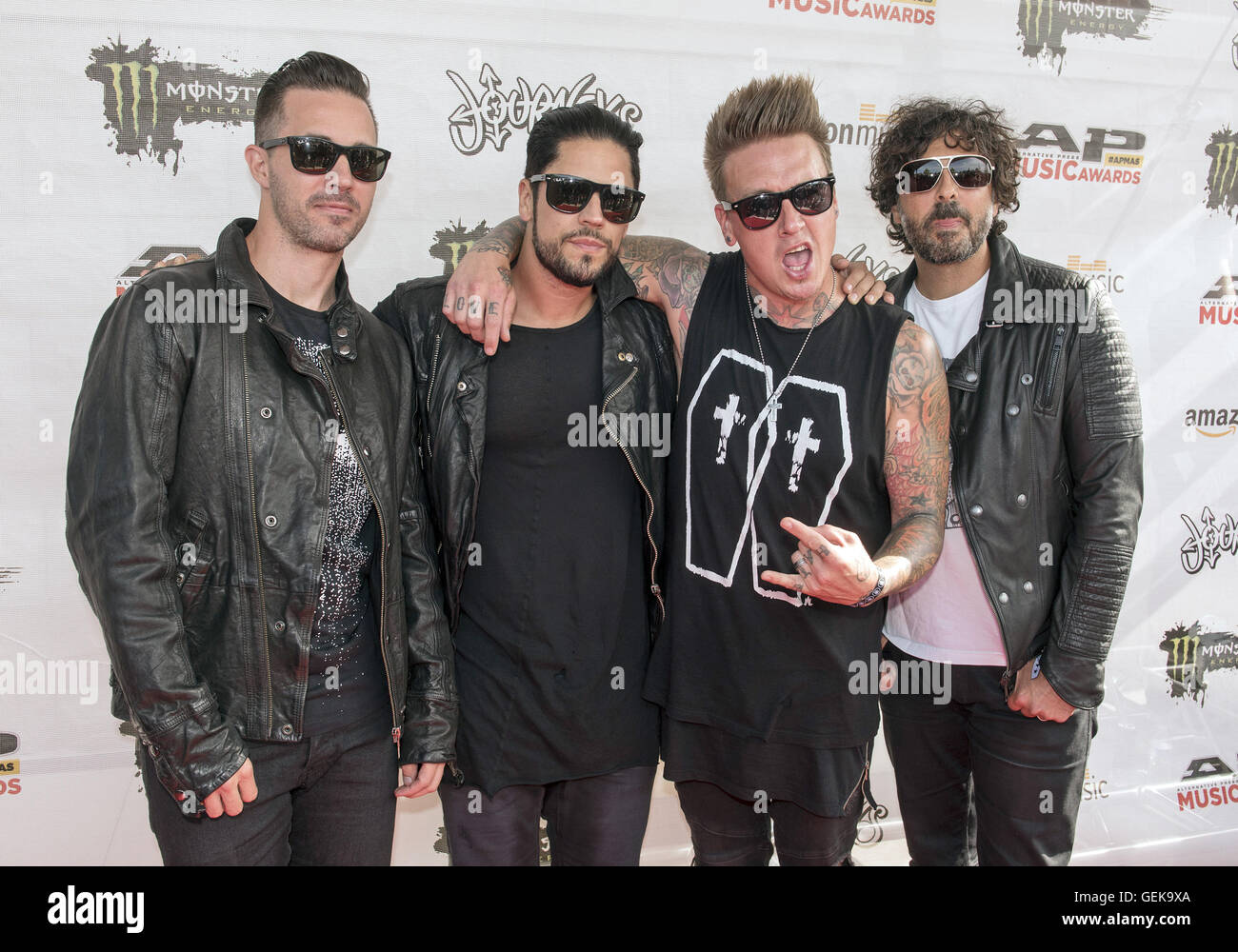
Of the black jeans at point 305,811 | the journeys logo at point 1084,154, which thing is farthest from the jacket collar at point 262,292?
the journeys logo at point 1084,154

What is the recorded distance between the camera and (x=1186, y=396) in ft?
13.4

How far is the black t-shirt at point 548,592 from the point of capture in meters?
2.32

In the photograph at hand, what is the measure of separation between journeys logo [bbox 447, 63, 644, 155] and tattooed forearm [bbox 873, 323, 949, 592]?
1763 millimetres

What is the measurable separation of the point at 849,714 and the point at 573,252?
4.67 feet

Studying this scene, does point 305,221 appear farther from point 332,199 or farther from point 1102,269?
point 1102,269

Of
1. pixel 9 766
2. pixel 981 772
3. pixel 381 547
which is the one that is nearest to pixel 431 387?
pixel 381 547

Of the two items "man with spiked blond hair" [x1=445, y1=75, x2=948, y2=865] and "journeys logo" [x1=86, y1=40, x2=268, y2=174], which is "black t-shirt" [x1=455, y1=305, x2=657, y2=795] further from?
"journeys logo" [x1=86, y1=40, x2=268, y2=174]

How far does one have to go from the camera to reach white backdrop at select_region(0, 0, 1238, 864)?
3053 millimetres

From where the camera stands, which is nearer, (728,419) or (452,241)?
(728,419)

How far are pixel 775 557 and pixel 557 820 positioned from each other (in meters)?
0.98

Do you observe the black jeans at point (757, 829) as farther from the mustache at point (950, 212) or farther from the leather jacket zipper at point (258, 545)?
the mustache at point (950, 212)

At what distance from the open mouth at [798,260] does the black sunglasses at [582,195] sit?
0.43 m

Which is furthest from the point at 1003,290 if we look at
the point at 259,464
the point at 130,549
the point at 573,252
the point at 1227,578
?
the point at 1227,578

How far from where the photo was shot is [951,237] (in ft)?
8.34
